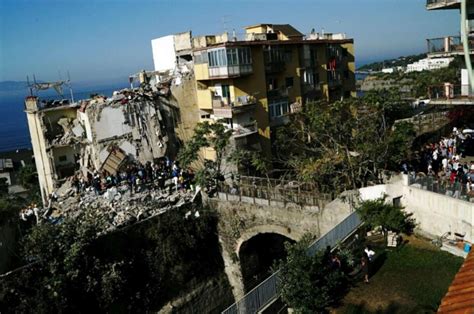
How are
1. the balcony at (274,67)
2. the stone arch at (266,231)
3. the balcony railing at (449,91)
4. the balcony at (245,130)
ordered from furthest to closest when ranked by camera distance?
1. the balcony at (274,67)
2. the balcony at (245,130)
3. the balcony railing at (449,91)
4. the stone arch at (266,231)

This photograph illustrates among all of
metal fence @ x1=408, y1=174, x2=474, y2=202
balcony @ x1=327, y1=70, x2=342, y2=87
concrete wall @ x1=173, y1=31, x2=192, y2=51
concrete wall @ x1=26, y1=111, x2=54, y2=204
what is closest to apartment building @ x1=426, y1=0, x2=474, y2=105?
metal fence @ x1=408, y1=174, x2=474, y2=202

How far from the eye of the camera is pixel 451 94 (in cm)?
2544

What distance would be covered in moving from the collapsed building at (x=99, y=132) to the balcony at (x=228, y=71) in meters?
5.12

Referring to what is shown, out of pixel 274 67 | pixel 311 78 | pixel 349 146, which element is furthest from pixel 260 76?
pixel 349 146

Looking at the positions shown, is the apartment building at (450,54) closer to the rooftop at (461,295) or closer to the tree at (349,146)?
the tree at (349,146)

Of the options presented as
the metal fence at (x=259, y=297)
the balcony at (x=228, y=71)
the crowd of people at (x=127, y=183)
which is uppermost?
the balcony at (x=228, y=71)

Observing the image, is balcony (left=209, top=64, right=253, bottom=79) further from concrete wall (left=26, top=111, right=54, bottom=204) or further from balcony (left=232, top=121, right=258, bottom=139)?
concrete wall (left=26, top=111, right=54, bottom=204)

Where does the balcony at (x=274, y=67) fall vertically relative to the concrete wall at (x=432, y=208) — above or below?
above

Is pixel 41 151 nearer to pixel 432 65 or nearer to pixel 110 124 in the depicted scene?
pixel 110 124

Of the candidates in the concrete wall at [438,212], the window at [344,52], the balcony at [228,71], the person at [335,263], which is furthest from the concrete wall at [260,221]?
the window at [344,52]

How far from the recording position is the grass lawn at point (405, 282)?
44.8ft

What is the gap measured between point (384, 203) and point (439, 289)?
5226 millimetres

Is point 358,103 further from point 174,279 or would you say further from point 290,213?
point 174,279

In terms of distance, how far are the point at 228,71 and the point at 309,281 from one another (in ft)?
63.5
